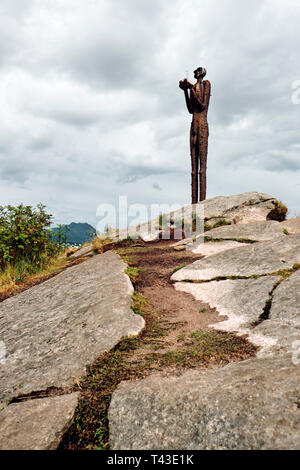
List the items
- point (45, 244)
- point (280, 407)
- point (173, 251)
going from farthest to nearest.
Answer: point (45, 244), point (173, 251), point (280, 407)

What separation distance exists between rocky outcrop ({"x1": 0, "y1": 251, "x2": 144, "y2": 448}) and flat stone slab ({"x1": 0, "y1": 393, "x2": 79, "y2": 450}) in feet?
0.04

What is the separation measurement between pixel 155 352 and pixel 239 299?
1568mm

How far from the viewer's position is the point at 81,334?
3084 millimetres

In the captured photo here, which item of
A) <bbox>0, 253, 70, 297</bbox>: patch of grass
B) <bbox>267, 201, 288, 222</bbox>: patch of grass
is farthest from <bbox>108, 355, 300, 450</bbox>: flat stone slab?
<bbox>267, 201, 288, 222</bbox>: patch of grass

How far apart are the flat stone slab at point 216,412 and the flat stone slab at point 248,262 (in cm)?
255

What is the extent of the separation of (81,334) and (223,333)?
1527 millimetres

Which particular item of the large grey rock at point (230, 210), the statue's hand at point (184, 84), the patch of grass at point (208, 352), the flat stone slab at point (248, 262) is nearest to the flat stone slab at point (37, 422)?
the patch of grass at point (208, 352)

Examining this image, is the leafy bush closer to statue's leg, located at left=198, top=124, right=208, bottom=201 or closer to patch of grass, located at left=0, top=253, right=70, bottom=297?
patch of grass, located at left=0, top=253, right=70, bottom=297

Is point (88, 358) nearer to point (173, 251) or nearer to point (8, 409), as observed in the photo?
point (8, 409)

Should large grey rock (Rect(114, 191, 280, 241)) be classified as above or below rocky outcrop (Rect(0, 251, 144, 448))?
above

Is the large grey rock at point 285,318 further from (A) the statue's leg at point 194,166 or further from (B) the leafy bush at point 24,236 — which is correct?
(A) the statue's leg at point 194,166

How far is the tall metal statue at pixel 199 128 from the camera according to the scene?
12328mm

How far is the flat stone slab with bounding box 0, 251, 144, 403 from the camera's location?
8.39 ft
